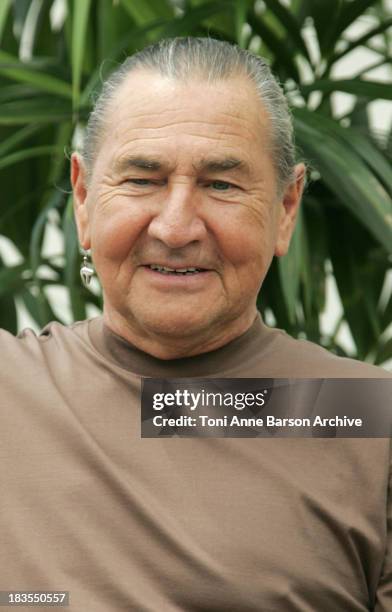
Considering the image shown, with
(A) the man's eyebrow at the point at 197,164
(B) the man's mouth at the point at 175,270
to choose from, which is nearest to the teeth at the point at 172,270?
(B) the man's mouth at the point at 175,270

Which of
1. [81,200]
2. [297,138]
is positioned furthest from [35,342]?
[297,138]

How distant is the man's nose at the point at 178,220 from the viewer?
1.14m

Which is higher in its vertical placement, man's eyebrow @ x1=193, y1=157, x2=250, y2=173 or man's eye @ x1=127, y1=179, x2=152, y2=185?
man's eyebrow @ x1=193, y1=157, x2=250, y2=173

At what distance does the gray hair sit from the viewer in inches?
47.3

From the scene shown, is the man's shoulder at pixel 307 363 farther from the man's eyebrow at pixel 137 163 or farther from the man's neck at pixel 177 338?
the man's eyebrow at pixel 137 163

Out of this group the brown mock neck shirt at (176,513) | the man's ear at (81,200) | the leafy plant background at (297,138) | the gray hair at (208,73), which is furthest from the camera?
the leafy plant background at (297,138)

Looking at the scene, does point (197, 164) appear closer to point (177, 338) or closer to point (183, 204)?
point (183, 204)

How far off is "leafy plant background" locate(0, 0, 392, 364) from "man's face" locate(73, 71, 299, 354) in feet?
1.75

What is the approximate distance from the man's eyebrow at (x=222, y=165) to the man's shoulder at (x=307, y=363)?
9.1 inches

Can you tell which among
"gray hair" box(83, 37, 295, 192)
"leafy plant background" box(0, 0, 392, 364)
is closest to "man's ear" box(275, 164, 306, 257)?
"gray hair" box(83, 37, 295, 192)

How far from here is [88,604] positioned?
3.56 ft

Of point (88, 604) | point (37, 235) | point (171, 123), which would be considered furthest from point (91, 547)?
point (37, 235)

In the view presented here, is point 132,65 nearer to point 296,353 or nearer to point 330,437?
point 296,353

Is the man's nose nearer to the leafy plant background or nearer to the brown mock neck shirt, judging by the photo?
the brown mock neck shirt
